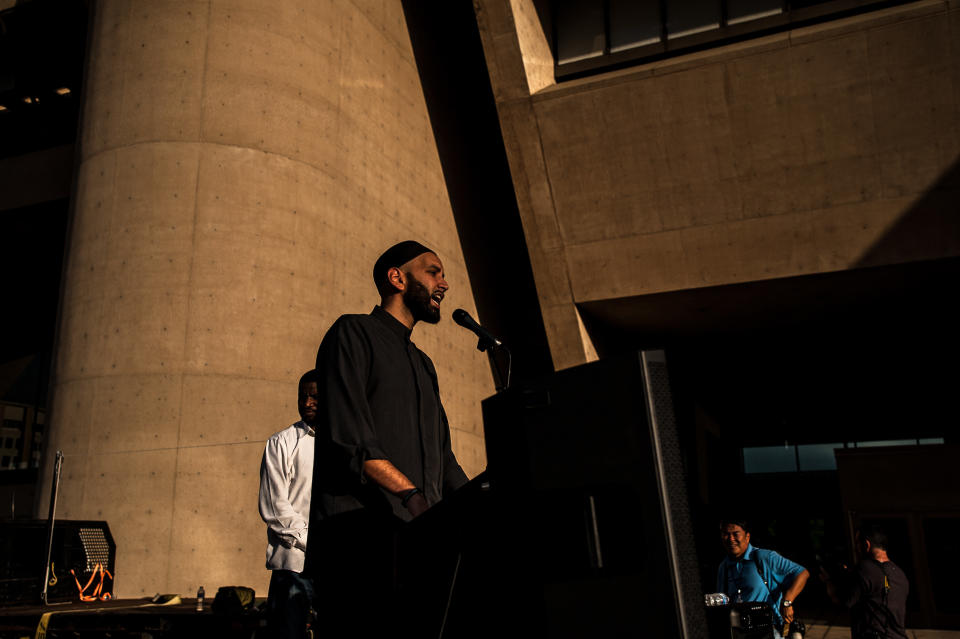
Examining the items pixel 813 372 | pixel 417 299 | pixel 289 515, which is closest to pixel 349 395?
pixel 417 299

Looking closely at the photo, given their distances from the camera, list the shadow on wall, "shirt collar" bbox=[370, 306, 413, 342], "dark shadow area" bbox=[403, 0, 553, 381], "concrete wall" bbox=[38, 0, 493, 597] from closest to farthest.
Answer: "shirt collar" bbox=[370, 306, 413, 342], "concrete wall" bbox=[38, 0, 493, 597], the shadow on wall, "dark shadow area" bbox=[403, 0, 553, 381]

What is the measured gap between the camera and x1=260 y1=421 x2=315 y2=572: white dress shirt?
3.95 m

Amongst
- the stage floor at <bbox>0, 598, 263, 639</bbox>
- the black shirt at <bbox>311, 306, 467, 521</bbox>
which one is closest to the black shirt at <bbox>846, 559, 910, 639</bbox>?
the stage floor at <bbox>0, 598, 263, 639</bbox>

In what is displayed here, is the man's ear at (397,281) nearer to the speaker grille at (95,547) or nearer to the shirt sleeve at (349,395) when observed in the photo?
the shirt sleeve at (349,395)

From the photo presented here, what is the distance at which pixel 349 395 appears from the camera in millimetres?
2408

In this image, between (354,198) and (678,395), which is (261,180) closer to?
(354,198)

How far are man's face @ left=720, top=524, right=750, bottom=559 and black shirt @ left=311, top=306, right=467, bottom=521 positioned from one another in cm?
407

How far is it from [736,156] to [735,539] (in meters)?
7.02

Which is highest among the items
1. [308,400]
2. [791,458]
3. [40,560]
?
[791,458]

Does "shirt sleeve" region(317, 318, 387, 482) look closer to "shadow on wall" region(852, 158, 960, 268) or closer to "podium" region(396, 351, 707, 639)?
"podium" region(396, 351, 707, 639)

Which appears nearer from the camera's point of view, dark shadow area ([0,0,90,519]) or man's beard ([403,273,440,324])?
man's beard ([403,273,440,324])

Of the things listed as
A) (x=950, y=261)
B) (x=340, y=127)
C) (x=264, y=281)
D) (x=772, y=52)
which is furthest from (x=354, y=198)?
(x=950, y=261)

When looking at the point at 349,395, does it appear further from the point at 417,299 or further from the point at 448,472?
the point at 448,472

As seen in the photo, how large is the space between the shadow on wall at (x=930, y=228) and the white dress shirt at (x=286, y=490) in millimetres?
9712
